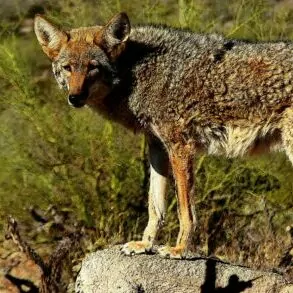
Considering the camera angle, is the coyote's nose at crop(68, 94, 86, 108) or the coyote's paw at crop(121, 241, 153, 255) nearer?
the coyote's nose at crop(68, 94, 86, 108)

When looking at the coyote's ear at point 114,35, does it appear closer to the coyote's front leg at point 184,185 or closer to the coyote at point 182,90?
the coyote at point 182,90

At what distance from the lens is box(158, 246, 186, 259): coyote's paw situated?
9289 millimetres

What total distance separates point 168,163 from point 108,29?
1.39 m

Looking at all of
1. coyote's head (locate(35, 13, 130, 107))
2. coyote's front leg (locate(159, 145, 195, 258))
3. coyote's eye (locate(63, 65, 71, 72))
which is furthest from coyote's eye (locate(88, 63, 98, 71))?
coyote's front leg (locate(159, 145, 195, 258))

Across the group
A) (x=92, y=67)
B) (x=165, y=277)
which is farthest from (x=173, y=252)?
(x=92, y=67)

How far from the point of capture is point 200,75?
31.8 ft

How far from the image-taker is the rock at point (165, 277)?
9.26 m

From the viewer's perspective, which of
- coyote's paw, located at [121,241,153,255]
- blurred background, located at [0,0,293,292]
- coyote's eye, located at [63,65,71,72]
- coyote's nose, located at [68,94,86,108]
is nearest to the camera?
coyote's nose, located at [68,94,86,108]

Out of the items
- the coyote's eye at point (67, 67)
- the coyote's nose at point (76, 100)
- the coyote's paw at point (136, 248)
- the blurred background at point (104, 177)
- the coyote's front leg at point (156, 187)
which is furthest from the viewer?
the blurred background at point (104, 177)

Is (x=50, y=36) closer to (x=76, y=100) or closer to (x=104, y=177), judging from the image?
(x=76, y=100)

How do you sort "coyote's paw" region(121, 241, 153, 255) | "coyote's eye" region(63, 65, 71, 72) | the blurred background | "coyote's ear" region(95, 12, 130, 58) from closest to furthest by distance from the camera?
"coyote's paw" region(121, 241, 153, 255), "coyote's eye" region(63, 65, 71, 72), "coyote's ear" region(95, 12, 130, 58), the blurred background

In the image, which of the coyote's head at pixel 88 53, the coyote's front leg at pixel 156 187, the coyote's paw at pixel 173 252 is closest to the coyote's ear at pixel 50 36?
the coyote's head at pixel 88 53

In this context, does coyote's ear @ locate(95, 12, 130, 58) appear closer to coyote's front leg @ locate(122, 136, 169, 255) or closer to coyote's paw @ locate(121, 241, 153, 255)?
coyote's front leg @ locate(122, 136, 169, 255)

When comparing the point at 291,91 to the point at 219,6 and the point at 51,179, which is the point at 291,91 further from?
the point at 219,6
